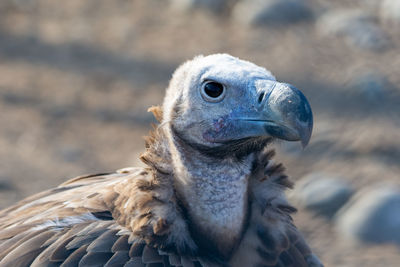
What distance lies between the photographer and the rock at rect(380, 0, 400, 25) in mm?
6211

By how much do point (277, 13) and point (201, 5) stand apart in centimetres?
82

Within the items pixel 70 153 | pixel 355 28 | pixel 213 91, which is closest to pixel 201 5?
pixel 355 28

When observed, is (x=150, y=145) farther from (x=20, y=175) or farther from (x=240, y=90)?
(x=20, y=175)

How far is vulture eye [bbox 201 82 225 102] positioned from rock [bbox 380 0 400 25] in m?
4.07

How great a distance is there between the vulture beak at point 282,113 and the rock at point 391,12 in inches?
161

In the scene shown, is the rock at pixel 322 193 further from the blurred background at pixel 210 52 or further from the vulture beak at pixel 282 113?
the vulture beak at pixel 282 113

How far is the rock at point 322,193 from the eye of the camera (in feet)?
14.7

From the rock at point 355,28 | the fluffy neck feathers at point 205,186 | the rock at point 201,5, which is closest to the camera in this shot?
the fluffy neck feathers at point 205,186

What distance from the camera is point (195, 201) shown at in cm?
273

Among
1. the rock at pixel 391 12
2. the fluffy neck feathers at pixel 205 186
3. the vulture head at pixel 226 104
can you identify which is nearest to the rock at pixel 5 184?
the fluffy neck feathers at pixel 205 186

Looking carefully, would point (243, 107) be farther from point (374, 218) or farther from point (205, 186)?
point (374, 218)

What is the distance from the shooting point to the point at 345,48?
6.05 meters

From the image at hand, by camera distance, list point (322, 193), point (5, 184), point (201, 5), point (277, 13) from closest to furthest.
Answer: point (322, 193) → point (5, 184) → point (277, 13) → point (201, 5)

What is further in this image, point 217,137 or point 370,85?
point 370,85
